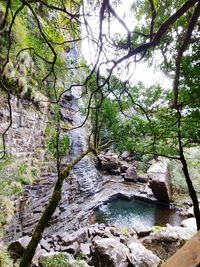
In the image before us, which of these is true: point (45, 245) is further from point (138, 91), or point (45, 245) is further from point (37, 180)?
point (138, 91)

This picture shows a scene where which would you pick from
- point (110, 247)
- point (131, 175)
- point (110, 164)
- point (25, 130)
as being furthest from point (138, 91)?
point (110, 164)

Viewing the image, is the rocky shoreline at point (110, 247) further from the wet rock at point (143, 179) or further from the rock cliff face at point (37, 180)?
the wet rock at point (143, 179)

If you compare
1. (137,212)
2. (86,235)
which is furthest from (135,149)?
(137,212)

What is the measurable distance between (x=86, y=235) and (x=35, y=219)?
1.45m

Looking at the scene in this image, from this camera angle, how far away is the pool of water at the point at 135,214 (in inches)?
265

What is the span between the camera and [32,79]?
7477mm

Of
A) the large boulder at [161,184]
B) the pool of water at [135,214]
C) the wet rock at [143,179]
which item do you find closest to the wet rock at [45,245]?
the pool of water at [135,214]

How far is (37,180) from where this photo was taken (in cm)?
621

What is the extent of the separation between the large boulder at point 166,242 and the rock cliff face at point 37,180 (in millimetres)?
2728

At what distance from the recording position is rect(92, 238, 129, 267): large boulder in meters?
2.93

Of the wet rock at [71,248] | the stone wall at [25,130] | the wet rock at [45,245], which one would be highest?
the stone wall at [25,130]

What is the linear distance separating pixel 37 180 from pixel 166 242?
167 inches

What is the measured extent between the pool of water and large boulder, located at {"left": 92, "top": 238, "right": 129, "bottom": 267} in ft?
11.8

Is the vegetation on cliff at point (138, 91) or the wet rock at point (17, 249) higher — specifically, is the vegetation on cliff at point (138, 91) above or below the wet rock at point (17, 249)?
above
